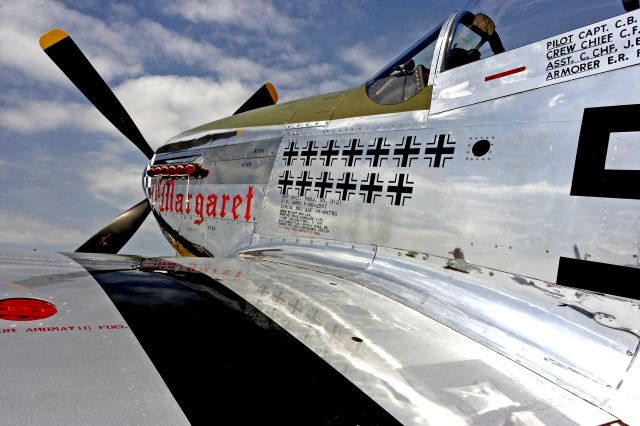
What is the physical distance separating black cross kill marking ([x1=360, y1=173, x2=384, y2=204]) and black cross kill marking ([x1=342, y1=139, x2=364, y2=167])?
240mm

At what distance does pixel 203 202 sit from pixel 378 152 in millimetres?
2888

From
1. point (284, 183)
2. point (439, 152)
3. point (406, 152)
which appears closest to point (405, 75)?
point (406, 152)

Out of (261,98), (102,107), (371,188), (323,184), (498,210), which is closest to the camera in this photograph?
(498,210)

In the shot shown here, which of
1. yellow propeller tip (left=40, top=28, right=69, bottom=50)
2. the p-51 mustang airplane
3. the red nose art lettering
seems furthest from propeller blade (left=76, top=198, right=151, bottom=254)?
the p-51 mustang airplane

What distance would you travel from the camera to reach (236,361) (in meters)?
1.66

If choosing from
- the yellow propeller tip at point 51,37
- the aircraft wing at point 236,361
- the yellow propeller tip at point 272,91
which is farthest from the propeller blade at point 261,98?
the aircraft wing at point 236,361

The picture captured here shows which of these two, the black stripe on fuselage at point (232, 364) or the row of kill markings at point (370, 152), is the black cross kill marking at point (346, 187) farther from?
the black stripe on fuselage at point (232, 364)

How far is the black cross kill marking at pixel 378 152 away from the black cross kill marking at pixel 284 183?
3.40 ft

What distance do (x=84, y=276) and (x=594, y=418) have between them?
100 inches

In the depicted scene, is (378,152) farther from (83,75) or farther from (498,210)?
(83,75)

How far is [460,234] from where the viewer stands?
276 centimetres

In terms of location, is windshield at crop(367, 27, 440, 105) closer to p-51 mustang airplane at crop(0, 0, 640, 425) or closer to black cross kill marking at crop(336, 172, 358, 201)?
p-51 mustang airplane at crop(0, 0, 640, 425)

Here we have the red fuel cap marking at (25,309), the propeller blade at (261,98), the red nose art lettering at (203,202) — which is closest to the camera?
the red fuel cap marking at (25,309)

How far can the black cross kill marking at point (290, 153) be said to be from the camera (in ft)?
13.9
